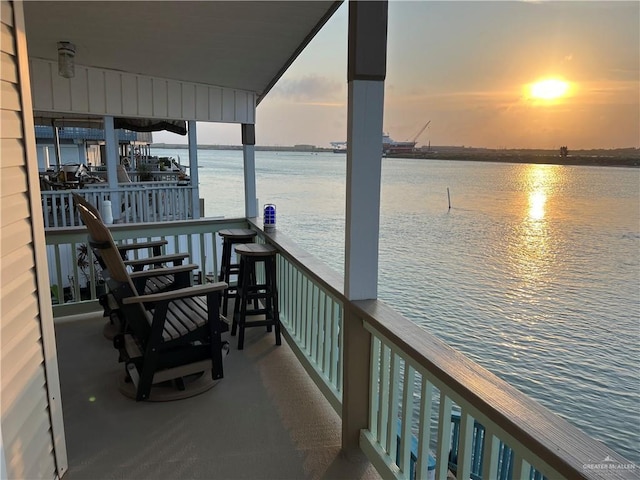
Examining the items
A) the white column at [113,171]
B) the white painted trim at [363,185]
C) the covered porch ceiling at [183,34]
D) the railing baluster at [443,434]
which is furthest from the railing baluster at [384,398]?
the white column at [113,171]

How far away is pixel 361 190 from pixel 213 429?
1487 millimetres

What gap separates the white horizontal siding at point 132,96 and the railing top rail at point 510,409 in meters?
4.04

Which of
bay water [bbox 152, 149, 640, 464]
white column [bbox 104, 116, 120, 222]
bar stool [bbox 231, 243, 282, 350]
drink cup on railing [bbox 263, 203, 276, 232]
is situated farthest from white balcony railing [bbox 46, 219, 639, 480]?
white column [bbox 104, 116, 120, 222]

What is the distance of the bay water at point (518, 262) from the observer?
890 centimetres

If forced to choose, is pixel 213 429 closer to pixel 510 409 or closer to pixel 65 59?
pixel 510 409

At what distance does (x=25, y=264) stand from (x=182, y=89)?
13.2 feet

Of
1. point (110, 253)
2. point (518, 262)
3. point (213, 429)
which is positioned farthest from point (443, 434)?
point (518, 262)

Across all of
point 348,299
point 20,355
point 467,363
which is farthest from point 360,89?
point 20,355

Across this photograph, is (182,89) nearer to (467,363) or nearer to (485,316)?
(467,363)

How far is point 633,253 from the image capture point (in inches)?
721

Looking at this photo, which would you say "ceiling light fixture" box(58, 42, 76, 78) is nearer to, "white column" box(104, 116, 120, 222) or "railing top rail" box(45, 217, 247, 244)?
"railing top rail" box(45, 217, 247, 244)

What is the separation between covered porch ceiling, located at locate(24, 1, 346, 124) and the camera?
2770 mm

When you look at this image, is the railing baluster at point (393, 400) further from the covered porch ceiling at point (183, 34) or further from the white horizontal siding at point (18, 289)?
the covered porch ceiling at point (183, 34)

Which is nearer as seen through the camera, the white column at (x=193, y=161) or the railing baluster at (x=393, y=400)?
the railing baluster at (x=393, y=400)
